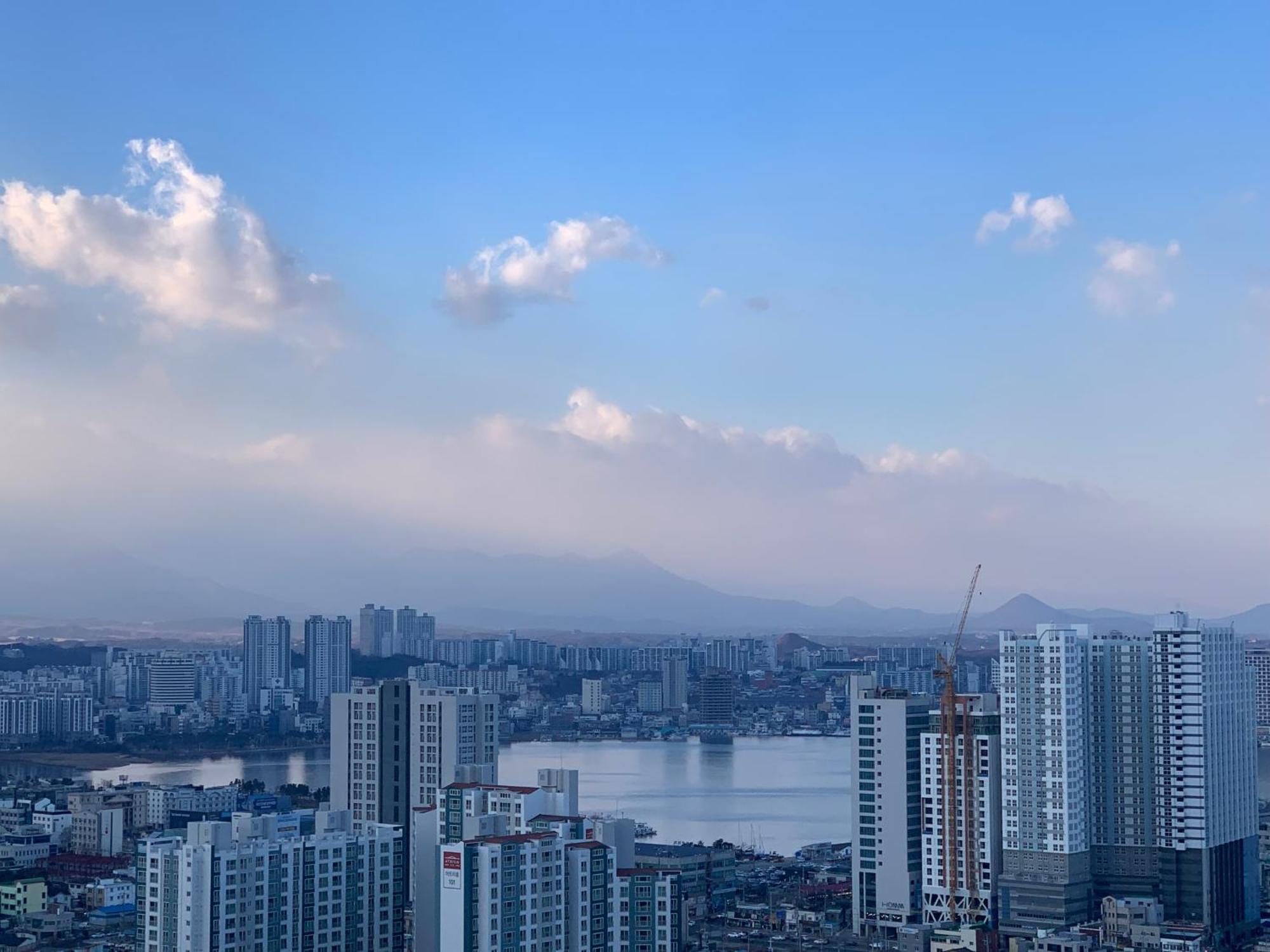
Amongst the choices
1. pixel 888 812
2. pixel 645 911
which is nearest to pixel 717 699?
pixel 888 812

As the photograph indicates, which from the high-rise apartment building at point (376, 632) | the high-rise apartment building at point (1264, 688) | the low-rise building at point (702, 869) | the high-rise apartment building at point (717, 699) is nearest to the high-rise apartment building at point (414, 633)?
the high-rise apartment building at point (376, 632)

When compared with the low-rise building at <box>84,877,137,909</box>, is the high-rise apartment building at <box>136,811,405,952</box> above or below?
above

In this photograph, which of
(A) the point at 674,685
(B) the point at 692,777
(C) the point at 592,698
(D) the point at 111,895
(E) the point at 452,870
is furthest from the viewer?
(A) the point at 674,685

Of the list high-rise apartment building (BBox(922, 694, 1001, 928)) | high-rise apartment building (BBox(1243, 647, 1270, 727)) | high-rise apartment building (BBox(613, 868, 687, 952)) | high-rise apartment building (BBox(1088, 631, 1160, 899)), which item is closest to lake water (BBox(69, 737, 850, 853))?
high-rise apartment building (BBox(922, 694, 1001, 928))

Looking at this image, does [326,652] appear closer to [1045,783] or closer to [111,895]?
[111,895]

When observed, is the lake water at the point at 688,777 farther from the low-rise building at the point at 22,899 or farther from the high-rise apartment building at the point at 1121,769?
the high-rise apartment building at the point at 1121,769

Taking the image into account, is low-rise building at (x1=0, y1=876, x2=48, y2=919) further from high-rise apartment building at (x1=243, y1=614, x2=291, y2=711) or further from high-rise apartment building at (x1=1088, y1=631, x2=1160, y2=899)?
high-rise apartment building at (x1=243, y1=614, x2=291, y2=711)

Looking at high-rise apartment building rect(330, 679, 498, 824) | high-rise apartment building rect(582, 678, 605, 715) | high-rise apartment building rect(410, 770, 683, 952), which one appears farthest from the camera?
high-rise apartment building rect(582, 678, 605, 715)
